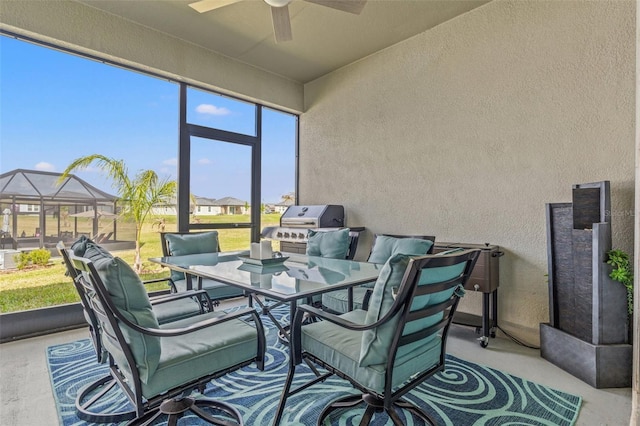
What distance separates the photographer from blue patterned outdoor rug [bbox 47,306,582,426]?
1770 millimetres

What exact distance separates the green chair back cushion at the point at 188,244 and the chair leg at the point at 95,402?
1131 millimetres

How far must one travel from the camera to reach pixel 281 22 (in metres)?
2.82

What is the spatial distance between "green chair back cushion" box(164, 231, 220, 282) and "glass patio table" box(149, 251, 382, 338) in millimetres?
478

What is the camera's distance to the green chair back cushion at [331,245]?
3076 mm

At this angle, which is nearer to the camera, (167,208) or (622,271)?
(622,271)

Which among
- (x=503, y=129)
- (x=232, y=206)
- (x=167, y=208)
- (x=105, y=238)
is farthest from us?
(x=232, y=206)

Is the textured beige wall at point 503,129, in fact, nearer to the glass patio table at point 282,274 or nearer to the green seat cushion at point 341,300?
the green seat cushion at point 341,300

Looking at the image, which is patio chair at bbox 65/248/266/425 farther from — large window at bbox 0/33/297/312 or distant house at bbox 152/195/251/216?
distant house at bbox 152/195/251/216

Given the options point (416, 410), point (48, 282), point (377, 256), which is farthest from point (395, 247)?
point (48, 282)

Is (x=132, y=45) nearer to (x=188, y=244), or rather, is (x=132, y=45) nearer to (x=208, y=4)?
(x=208, y=4)

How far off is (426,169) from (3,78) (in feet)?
13.9

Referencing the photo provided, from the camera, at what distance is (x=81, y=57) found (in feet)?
10.9

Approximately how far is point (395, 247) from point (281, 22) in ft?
7.14

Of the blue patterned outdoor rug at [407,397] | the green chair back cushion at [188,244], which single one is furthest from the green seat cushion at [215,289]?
the blue patterned outdoor rug at [407,397]
